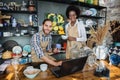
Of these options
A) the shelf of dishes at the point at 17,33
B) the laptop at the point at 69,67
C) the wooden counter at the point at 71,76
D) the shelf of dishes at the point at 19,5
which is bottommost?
the wooden counter at the point at 71,76

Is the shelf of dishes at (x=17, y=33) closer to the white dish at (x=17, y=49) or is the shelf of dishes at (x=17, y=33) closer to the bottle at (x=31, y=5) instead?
the white dish at (x=17, y=49)

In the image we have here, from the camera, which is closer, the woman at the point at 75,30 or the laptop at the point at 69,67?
the laptop at the point at 69,67

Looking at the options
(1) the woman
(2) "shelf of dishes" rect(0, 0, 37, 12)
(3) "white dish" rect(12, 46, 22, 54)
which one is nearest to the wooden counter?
(1) the woman

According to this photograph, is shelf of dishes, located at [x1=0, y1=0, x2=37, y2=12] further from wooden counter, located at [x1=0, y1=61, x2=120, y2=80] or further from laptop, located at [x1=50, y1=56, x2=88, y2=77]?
laptop, located at [x1=50, y1=56, x2=88, y2=77]

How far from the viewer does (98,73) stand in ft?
5.07

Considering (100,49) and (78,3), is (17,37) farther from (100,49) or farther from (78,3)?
(100,49)

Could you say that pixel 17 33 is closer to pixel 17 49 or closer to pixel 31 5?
pixel 17 49

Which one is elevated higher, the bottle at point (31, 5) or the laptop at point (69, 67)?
the bottle at point (31, 5)

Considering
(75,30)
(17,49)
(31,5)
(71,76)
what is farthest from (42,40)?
(31,5)

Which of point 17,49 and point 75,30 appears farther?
point 17,49

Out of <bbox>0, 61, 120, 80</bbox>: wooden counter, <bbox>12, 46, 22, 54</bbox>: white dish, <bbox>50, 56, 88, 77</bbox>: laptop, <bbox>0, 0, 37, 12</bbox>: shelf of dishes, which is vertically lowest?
<bbox>12, 46, 22, 54</bbox>: white dish

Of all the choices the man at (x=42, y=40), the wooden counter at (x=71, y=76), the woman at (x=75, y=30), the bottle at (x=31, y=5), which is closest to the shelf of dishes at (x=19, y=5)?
the bottle at (x=31, y=5)

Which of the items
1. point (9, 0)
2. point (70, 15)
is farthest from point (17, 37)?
point (70, 15)

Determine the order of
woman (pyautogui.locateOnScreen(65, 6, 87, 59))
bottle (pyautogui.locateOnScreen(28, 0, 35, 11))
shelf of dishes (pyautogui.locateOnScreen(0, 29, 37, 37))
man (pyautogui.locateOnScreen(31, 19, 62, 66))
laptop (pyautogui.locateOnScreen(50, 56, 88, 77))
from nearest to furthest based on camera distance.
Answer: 1. laptop (pyautogui.locateOnScreen(50, 56, 88, 77))
2. man (pyautogui.locateOnScreen(31, 19, 62, 66))
3. woman (pyautogui.locateOnScreen(65, 6, 87, 59))
4. shelf of dishes (pyautogui.locateOnScreen(0, 29, 37, 37))
5. bottle (pyautogui.locateOnScreen(28, 0, 35, 11))
